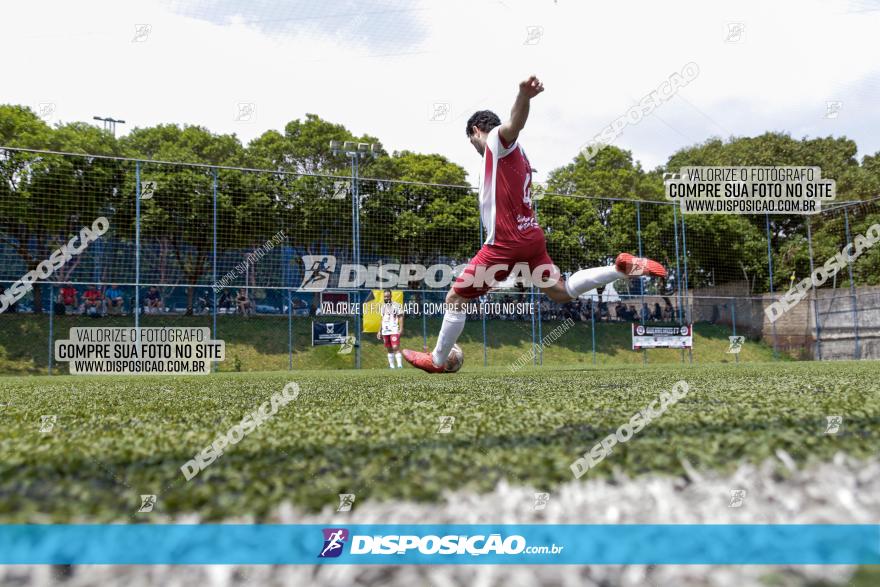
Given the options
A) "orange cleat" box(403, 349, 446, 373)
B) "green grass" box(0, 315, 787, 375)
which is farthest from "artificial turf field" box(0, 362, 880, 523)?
"green grass" box(0, 315, 787, 375)

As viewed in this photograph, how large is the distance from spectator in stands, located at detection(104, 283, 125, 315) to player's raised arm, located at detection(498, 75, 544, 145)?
13.9m

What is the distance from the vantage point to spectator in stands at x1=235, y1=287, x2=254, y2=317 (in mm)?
16562

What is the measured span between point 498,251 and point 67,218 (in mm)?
15057

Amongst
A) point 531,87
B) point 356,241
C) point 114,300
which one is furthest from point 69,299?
point 531,87

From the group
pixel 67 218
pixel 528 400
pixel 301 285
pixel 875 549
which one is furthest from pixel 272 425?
pixel 67 218

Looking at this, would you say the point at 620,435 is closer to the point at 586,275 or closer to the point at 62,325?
the point at 586,275

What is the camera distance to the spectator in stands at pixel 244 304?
652 inches

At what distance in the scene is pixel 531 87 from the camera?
10.6ft

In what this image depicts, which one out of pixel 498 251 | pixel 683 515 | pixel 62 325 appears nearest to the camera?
pixel 683 515

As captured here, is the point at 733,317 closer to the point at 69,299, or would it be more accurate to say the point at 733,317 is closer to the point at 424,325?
the point at 424,325

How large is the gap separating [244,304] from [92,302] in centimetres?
378

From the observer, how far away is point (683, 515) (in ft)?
3.22

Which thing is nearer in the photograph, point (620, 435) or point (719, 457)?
point (719, 457)

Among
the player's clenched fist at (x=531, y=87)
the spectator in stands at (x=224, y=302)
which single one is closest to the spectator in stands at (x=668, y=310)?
the spectator in stands at (x=224, y=302)
